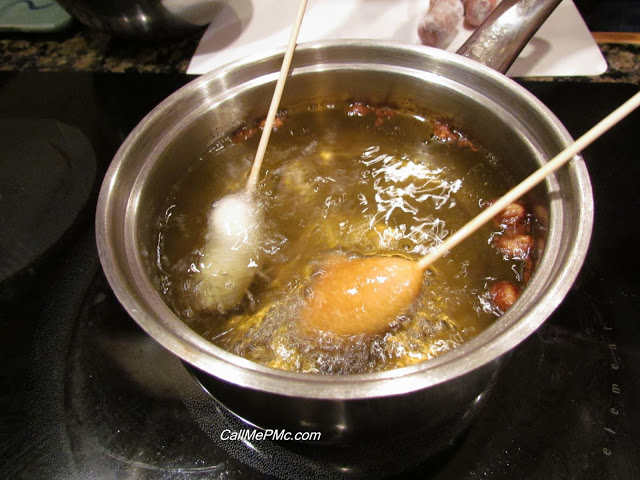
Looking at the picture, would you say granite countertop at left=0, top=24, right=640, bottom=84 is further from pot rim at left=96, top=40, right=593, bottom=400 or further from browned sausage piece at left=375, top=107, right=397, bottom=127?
pot rim at left=96, top=40, right=593, bottom=400

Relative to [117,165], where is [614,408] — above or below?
below

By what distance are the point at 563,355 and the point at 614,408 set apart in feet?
0.62

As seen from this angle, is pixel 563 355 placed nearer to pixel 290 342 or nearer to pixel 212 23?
pixel 290 342

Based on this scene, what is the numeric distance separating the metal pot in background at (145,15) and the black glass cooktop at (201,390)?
3.23ft

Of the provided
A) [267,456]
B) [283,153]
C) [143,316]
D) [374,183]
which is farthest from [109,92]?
[267,456]

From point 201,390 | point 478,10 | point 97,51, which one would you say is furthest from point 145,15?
point 201,390

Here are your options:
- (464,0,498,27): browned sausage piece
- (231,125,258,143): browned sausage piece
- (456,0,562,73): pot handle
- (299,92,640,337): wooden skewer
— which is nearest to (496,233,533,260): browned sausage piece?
(299,92,640,337): wooden skewer

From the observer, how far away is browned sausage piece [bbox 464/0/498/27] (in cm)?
218

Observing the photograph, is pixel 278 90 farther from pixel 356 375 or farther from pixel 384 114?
pixel 356 375

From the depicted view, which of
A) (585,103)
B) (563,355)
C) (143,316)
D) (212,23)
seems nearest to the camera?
(143,316)

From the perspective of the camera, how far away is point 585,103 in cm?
201

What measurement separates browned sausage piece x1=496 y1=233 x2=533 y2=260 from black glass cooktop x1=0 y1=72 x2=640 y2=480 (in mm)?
300

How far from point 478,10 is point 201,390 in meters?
2.16

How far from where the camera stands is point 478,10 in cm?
219
